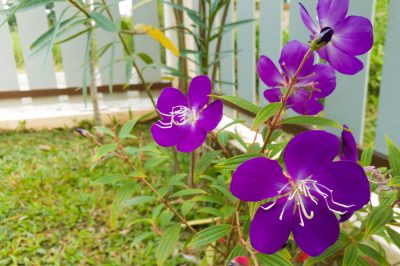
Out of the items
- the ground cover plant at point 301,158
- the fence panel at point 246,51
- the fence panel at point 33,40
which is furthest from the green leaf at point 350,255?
the fence panel at point 33,40

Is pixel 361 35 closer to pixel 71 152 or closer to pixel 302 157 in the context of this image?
pixel 302 157

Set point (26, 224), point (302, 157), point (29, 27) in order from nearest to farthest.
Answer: point (302, 157), point (26, 224), point (29, 27)

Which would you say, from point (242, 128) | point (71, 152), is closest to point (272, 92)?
point (242, 128)

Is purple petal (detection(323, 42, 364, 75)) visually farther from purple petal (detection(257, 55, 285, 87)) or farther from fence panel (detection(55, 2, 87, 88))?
fence panel (detection(55, 2, 87, 88))

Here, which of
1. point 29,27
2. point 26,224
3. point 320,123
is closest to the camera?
point 320,123

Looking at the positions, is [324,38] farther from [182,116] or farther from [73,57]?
[73,57]

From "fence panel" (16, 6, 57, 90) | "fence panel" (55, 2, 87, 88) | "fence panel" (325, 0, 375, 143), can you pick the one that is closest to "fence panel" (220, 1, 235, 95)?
"fence panel" (325, 0, 375, 143)
